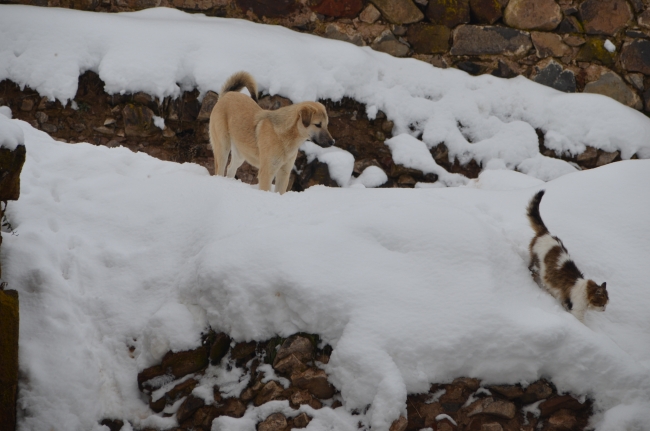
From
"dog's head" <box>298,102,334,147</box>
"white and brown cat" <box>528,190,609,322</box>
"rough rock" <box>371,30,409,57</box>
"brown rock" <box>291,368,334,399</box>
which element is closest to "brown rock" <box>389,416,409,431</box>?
"brown rock" <box>291,368,334,399</box>

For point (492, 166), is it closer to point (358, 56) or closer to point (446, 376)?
point (358, 56)

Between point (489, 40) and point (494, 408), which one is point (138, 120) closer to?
point (489, 40)

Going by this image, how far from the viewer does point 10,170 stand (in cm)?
292

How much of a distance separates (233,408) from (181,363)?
45cm


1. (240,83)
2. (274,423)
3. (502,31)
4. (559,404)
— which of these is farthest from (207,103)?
(559,404)

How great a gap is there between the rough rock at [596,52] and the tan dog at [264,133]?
488 cm

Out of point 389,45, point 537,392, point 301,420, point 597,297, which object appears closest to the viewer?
point 301,420

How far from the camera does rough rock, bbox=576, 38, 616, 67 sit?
8.04 metres

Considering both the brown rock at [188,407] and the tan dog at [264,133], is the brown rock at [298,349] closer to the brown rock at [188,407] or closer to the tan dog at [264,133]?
Result: the brown rock at [188,407]

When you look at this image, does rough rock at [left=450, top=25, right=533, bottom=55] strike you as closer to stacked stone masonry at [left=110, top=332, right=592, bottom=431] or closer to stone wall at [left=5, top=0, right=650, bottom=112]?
stone wall at [left=5, top=0, right=650, bottom=112]

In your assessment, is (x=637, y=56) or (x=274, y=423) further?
(x=637, y=56)

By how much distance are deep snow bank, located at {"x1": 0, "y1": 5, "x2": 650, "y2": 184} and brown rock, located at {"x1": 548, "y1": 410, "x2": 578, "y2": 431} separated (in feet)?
15.7

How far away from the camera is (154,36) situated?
7.17m

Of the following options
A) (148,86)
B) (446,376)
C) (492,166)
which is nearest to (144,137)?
(148,86)
